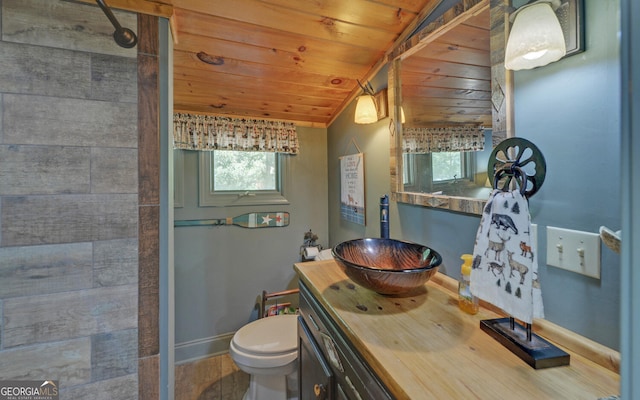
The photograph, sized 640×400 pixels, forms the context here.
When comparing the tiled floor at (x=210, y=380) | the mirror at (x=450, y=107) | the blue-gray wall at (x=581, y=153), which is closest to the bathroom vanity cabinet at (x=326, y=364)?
the blue-gray wall at (x=581, y=153)

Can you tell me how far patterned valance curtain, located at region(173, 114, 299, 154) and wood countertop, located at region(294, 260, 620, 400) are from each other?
59.0 inches

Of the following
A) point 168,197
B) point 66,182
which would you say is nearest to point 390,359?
point 168,197

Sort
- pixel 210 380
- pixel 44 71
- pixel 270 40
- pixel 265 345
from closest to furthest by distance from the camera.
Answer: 1. pixel 44 71
2. pixel 270 40
3. pixel 265 345
4. pixel 210 380

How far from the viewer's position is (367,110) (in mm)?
1498

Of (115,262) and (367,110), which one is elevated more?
(367,110)

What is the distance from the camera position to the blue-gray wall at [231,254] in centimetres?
199

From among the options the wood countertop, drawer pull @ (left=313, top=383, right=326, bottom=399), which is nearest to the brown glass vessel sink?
the wood countertop

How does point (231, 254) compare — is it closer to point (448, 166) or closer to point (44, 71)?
point (44, 71)

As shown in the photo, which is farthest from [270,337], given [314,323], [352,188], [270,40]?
[270,40]

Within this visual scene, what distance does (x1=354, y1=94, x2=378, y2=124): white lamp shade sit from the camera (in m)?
1.50

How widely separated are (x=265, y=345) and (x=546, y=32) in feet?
5.72

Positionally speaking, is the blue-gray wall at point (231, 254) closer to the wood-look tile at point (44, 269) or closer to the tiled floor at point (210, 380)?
the tiled floor at point (210, 380)

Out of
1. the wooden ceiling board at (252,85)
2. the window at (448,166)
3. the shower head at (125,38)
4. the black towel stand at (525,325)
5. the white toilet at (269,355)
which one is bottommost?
the white toilet at (269,355)

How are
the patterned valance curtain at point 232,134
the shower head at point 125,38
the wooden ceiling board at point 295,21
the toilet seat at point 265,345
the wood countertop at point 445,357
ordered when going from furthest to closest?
the patterned valance curtain at point 232,134 → the toilet seat at point 265,345 → the wooden ceiling board at point 295,21 → the shower head at point 125,38 → the wood countertop at point 445,357
